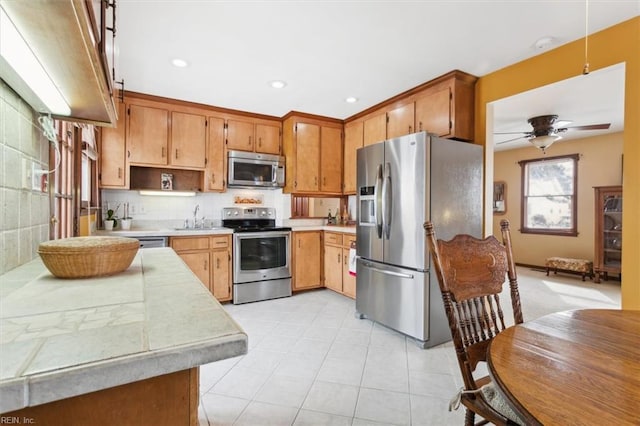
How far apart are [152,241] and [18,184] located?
2.09 meters

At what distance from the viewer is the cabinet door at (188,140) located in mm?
3582

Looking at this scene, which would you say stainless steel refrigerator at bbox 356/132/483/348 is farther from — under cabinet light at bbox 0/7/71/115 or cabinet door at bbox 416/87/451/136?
under cabinet light at bbox 0/7/71/115

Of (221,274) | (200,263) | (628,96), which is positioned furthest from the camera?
(221,274)

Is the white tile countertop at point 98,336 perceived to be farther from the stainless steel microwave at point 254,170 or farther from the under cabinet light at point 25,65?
the stainless steel microwave at point 254,170

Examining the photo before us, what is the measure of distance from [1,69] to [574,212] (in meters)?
7.17

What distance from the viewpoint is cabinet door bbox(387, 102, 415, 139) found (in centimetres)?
325

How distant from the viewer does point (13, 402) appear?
1.35 ft

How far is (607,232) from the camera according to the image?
195 inches

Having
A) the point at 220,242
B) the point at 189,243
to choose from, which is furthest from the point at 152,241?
the point at 220,242

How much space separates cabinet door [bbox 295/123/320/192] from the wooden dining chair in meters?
2.98

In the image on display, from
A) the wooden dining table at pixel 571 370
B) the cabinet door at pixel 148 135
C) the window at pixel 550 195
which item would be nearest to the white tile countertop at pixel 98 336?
the wooden dining table at pixel 571 370

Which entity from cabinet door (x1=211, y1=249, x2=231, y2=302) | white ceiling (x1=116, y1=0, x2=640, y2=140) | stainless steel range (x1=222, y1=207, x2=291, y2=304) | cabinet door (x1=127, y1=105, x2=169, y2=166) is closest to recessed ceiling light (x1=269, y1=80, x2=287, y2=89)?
white ceiling (x1=116, y1=0, x2=640, y2=140)

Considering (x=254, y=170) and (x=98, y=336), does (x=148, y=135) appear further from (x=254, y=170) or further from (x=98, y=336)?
(x=98, y=336)

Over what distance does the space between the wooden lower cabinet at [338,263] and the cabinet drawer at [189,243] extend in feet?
5.06
